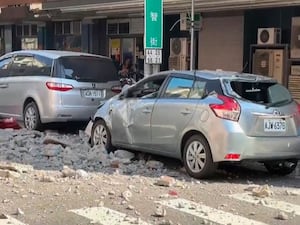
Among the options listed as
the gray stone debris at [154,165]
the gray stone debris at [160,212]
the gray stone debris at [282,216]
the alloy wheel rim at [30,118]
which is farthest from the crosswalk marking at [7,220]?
the alloy wheel rim at [30,118]

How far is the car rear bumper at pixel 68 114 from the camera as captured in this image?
12.6 metres

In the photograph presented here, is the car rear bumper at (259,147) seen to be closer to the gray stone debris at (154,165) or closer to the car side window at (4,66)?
the gray stone debris at (154,165)

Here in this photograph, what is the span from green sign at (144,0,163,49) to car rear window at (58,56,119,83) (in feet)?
4.36

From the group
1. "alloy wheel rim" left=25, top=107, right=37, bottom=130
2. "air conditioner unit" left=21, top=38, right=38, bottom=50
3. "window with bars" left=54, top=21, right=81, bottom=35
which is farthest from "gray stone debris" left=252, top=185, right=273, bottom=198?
"air conditioner unit" left=21, top=38, right=38, bottom=50

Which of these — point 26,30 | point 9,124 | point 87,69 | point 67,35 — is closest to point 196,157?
point 87,69

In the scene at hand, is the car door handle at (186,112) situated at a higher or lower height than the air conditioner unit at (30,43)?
lower

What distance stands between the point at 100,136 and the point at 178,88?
6.57 feet

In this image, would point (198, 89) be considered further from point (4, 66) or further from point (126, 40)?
point (126, 40)

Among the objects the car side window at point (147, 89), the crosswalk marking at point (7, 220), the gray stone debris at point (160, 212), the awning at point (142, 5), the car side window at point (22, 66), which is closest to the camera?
the crosswalk marking at point (7, 220)

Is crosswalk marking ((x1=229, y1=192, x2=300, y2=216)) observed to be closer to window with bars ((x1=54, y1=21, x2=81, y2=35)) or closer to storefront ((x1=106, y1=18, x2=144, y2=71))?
storefront ((x1=106, y1=18, x2=144, y2=71))

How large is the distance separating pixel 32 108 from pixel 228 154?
19.2 feet

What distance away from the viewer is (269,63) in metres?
17.0

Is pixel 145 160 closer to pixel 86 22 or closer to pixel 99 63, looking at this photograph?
pixel 99 63

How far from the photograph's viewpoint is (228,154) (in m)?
8.37
